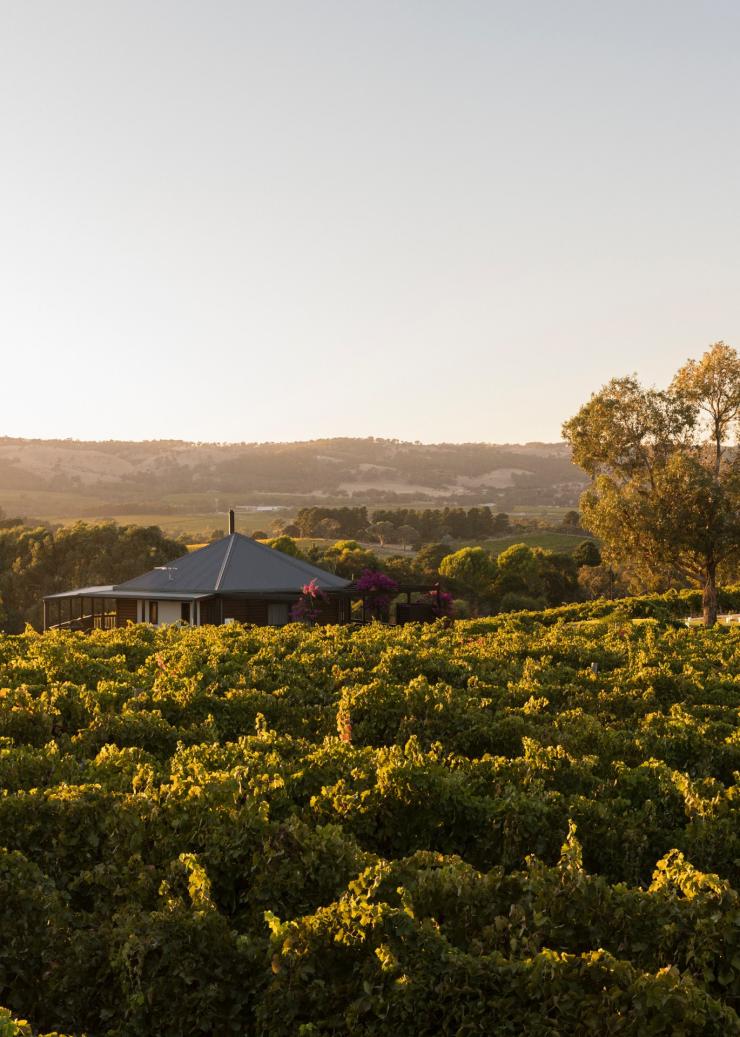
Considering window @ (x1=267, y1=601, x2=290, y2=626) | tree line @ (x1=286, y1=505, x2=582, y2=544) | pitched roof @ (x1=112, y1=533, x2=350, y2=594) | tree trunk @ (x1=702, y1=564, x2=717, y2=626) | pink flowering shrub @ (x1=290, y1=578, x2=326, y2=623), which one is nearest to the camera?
pink flowering shrub @ (x1=290, y1=578, x2=326, y2=623)

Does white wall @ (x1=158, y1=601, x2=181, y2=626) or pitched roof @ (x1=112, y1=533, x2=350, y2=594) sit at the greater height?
pitched roof @ (x1=112, y1=533, x2=350, y2=594)

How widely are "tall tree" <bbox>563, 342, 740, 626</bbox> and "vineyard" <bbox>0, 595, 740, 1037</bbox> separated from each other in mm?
24185

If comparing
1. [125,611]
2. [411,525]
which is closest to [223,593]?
[125,611]

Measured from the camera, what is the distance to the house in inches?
1500

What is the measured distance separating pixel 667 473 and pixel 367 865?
3292 centimetres

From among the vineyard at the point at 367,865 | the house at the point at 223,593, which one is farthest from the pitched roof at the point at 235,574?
the vineyard at the point at 367,865

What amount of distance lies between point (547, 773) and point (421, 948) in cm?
402

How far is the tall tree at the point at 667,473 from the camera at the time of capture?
36.0 meters

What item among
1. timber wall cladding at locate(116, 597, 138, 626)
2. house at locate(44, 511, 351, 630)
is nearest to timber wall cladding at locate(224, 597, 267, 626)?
house at locate(44, 511, 351, 630)

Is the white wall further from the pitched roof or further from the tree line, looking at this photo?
the tree line

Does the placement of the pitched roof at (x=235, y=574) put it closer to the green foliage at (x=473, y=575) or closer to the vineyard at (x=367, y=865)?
the vineyard at (x=367, y=865)

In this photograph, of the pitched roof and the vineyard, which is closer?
the vineyard

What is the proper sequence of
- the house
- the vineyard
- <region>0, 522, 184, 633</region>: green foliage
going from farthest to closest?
1. <region>0, 522, 184, 633</region>: green foliage
2. the house
3. the vineyard

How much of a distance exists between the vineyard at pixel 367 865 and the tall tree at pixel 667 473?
2419 cm
